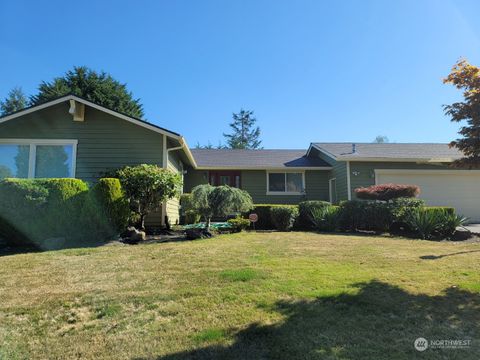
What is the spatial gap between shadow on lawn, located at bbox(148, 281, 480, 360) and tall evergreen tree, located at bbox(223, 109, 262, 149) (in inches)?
1924

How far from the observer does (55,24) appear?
10.7 meters

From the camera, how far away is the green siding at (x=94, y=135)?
1159 cm

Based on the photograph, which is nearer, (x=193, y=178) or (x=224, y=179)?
(x=193, y=178)

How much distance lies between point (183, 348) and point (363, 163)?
1418cm

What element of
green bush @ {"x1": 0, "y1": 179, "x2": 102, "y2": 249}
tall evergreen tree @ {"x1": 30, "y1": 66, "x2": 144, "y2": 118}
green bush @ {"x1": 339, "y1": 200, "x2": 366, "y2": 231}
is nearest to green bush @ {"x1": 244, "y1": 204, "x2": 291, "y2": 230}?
green bush @ {"x1": 339, "y1": 200, "x2": 366, "y2": 231}

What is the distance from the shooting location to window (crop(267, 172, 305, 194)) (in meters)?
18.1

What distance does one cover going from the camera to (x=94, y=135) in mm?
11742

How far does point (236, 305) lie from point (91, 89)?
29839 millimetres

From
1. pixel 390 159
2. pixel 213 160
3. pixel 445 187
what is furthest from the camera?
pixel 213 160

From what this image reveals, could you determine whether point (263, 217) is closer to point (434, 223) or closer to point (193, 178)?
point (434, 223)

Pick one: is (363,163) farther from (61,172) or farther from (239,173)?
(61,172)

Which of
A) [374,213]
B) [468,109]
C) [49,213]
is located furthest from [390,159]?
[49,213]

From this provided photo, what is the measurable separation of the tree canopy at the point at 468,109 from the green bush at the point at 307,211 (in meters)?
6.38

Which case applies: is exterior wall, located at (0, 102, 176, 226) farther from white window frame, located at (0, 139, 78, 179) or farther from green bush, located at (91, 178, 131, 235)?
green bush, located at (91, 178, 131, 235)
